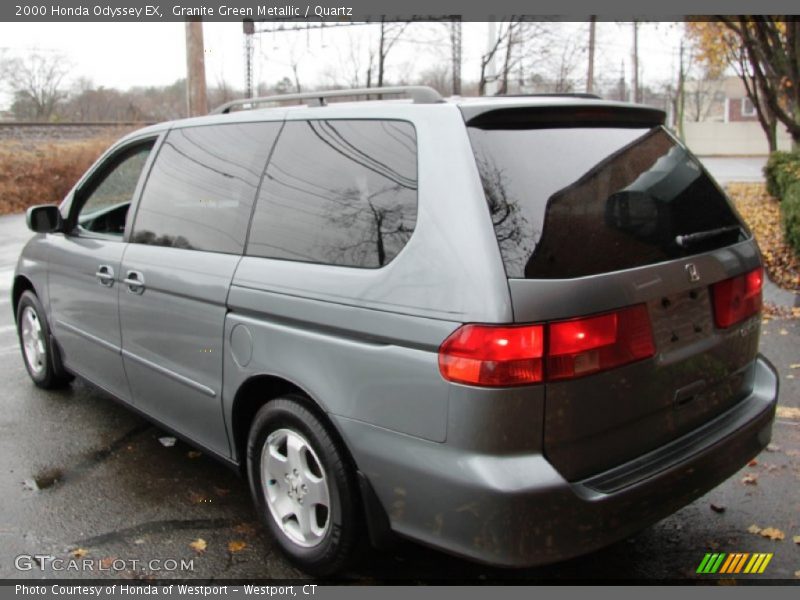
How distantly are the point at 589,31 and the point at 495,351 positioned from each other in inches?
1041

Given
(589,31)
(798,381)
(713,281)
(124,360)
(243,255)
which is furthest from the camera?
(589,31)

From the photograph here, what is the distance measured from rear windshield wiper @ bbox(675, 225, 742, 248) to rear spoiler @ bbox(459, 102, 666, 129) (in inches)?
20.1

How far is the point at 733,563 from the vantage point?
2.95m

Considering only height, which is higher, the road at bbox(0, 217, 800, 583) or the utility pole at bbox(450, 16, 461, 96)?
the utility pole at bbox(450, 16, 461, 96)

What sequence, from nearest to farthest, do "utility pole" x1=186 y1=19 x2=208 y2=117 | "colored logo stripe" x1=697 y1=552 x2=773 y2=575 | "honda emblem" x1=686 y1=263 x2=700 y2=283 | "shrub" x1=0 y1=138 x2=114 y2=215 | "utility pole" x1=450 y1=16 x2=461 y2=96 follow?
"honda emblem" x1=686 y1=263 x2=700 y2=283 < "colored logo stripe" x1=697 y1=552 x2=773 y2=575 < "utility pole" x1=186 y1=19 x2=208 y2=117 < "utility pole" x1=450 y1=16 x2=461 y2=96 < "shrub" x1=0 y1=138 x2=114 y2=215

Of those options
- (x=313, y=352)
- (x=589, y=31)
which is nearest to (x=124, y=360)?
(x=313, y=352)

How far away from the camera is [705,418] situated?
2.77 m

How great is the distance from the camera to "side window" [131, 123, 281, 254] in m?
3.14

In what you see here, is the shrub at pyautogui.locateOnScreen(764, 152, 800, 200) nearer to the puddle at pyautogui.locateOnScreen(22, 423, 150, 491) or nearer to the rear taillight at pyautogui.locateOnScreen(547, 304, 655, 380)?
the rear taillight at pyautogui.locateOnScreen(547, 304, 655, 380)

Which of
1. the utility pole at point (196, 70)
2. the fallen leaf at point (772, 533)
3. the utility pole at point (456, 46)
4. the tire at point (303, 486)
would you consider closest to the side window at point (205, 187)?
the tire at point (303, 486)

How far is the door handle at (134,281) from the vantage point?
142 inches

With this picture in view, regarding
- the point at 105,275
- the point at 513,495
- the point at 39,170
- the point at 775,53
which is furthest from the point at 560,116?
the point at 39,170

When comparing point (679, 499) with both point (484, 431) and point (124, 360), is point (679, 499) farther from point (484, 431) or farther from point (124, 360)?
point (124, 360)

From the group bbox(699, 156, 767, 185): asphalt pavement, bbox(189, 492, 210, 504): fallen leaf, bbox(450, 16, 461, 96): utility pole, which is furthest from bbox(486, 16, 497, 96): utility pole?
bbox(699, 156, 767, 185): asphalt pavement
